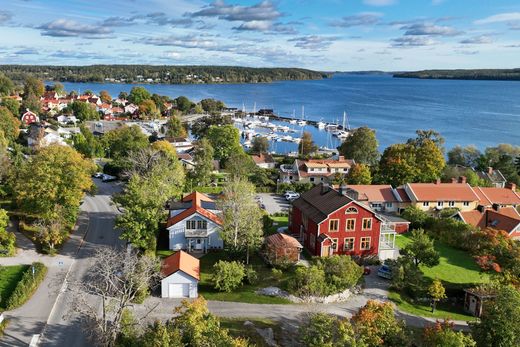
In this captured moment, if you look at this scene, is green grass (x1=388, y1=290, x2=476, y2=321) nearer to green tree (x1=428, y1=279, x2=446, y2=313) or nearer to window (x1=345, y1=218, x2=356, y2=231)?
green tree (x1=428, y1=279, x2=446, y2=313)

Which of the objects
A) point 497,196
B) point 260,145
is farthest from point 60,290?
point 260,145

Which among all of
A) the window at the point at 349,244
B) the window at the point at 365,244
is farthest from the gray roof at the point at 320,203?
the window at the point at 365,244

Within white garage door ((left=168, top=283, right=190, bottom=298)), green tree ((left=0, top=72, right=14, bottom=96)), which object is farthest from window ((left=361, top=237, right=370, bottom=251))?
green tree ((left=0, top=72, right=14, bottom=96))

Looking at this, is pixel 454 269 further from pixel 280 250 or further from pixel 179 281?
pixel 179 281

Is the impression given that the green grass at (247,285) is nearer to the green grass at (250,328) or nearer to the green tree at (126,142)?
the green grass at (250,328)

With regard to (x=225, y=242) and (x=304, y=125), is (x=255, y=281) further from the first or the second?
(x=304, y=125)

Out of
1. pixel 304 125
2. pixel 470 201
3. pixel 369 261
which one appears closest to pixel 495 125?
pixel 304 125
